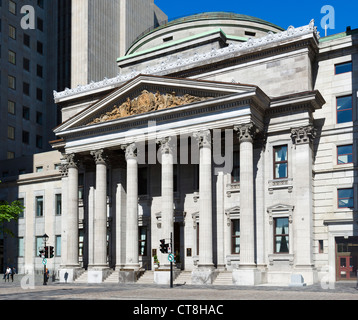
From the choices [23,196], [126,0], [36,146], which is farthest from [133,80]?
[126,0]

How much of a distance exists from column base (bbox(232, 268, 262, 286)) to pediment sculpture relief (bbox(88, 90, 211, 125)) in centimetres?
1392

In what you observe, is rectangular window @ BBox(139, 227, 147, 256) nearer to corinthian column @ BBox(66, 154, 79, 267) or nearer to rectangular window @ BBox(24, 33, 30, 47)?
corinthian column @ BBox(66, 154, 79, 267)

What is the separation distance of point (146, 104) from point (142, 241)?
13.1 meters

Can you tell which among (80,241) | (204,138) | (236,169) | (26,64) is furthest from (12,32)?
(236,169)

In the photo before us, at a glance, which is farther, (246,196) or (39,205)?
(39,205)

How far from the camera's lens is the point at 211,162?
1854 inches

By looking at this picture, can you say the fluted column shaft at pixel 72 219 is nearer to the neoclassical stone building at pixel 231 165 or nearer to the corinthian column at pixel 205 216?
the neoclassical stone building at pixel 231 165

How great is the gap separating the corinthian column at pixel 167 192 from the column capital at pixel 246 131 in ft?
20.9

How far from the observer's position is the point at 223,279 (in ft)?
142

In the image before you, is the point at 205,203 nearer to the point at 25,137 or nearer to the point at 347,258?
the point at 347,258
